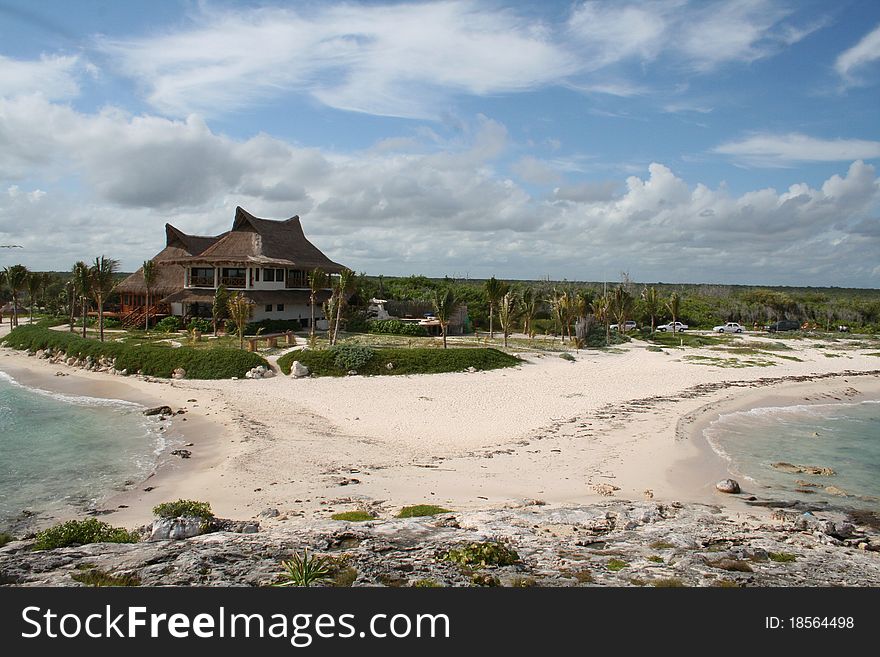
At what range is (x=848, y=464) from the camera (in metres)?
16.9

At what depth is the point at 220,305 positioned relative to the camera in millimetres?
39062

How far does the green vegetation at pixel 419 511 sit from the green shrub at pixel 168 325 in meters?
34.7

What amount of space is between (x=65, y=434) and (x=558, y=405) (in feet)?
55.5

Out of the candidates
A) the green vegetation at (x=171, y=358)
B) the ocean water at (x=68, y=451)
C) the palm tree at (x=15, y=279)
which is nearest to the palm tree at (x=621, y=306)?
the green vegetation at (x=171, y=358)

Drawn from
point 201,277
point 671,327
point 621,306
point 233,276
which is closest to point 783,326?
point 671,327

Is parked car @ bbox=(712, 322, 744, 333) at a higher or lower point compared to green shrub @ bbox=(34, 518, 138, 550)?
higher

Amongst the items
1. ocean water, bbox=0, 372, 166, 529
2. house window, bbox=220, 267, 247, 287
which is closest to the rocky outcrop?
ocean water, bbox=0, 372, 166, 529

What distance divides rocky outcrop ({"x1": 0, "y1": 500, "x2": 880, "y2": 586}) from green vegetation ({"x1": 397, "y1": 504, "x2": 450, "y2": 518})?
435 millimetres

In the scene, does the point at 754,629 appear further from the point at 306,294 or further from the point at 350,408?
the point at 306,294

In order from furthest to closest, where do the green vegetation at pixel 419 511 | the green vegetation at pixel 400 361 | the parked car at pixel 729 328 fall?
the parked car at pixel 729 328, the green vegetation at pixel 400 361, the green vegetation at pixel 419 511

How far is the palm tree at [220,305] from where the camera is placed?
38.1 m

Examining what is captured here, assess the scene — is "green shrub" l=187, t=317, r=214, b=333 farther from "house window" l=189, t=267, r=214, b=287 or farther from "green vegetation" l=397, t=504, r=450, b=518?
"green vegetation" l=397, t=504, r=450, b=518

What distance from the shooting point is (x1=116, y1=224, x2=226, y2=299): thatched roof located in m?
45.6

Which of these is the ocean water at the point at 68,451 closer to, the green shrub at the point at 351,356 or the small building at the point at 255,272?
the green shrub at the point at 351,356
